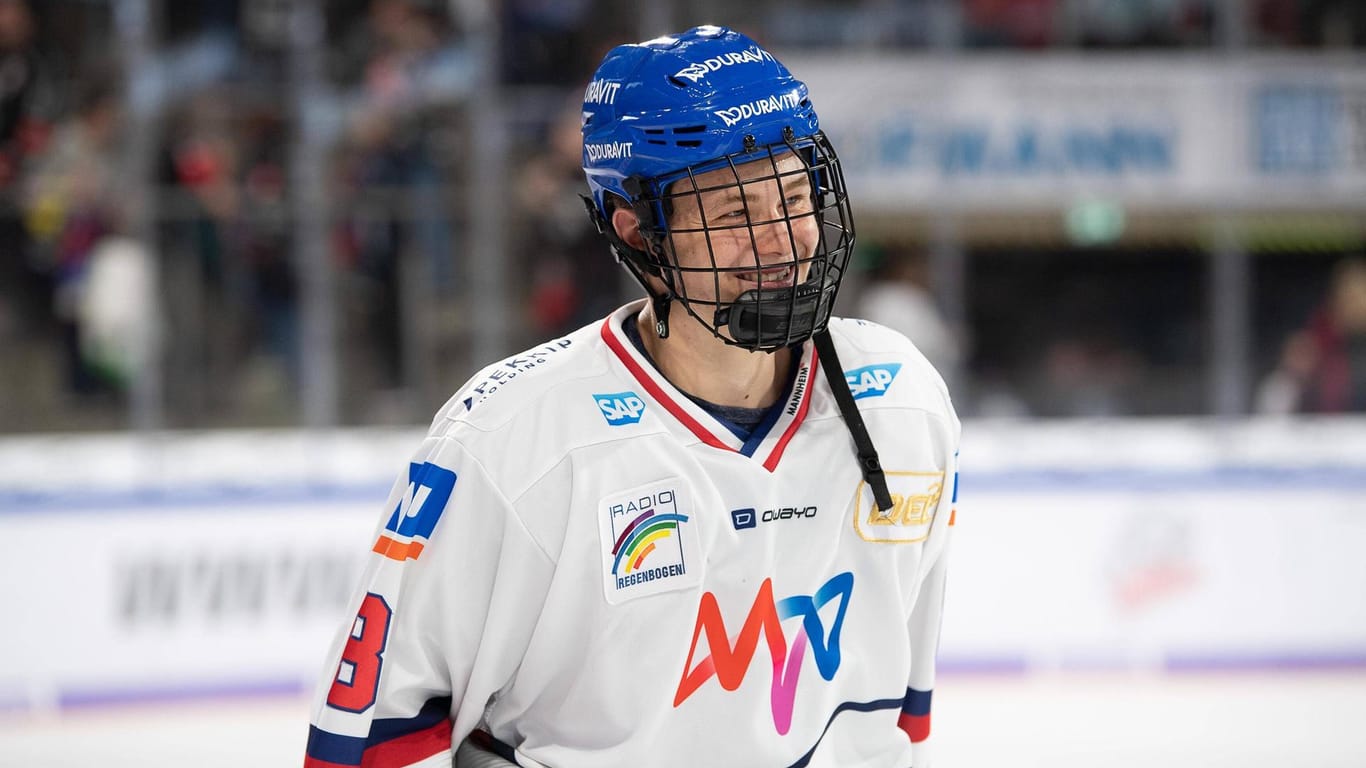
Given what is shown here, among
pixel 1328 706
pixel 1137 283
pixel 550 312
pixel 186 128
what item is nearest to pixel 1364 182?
pixel 1137 283

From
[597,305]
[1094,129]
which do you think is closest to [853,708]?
[597,305]

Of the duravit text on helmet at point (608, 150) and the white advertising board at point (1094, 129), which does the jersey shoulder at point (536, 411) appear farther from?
the white advertising board at point (1094, 129)

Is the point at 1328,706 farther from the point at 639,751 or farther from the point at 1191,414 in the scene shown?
the point at 639,751

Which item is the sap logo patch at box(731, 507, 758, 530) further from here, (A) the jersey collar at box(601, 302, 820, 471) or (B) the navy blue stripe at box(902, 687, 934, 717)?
(B) the navy blue stripe at box(902, 687, 934, 717)

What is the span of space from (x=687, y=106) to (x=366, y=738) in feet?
2.18

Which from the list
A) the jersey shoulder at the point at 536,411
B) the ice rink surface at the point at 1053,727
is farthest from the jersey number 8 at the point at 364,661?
the ice rink surface at the point at 1053,727

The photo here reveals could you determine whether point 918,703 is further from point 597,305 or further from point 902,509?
point 597,305

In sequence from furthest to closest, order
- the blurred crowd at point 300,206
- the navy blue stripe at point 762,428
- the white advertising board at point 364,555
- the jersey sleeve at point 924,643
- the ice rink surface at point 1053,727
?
the blurred crowd at point 300,206 → the white advertising board at point 364,555 → the ice rink surface at point 1053,727 → the jersey sleeve at point 924,643 → the navy blue stripe at point 762,428

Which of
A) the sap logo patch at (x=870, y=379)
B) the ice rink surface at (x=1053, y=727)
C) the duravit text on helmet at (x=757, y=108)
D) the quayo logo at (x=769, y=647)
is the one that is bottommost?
the ice rink surface at (x=1053, y=727)

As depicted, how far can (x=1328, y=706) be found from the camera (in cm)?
402

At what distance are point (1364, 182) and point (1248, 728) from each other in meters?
2.41

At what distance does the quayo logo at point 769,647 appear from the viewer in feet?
4.49

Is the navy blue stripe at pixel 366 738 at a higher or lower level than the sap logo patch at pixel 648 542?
lower

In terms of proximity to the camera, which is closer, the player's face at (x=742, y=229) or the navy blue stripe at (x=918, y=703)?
the player's face at (x=742, y=229)
